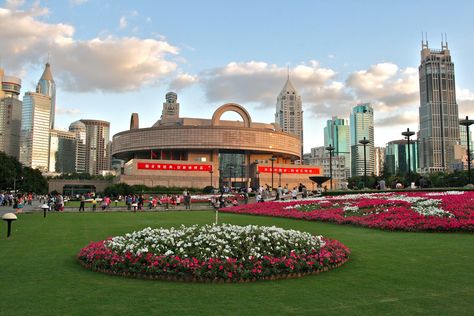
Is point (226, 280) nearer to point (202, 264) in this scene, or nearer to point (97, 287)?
point (202, 264)

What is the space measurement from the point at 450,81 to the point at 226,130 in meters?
107

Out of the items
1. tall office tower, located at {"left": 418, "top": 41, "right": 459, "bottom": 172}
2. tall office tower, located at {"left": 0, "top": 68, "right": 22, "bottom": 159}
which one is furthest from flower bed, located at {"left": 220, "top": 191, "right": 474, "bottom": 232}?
tall office tower, located at {"left": 0, "top": 68, "right": 22, "bottom": 159}

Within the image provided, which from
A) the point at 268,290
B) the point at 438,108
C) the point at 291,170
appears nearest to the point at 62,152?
the point at 291,170

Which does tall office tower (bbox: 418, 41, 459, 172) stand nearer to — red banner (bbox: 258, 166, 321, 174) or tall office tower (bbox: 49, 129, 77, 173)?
red banner (bbox: 258, 166, 321, 174)

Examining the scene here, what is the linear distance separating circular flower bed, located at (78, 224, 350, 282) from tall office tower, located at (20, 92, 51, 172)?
151556 millimetres

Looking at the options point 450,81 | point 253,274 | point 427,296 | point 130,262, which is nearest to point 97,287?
point 130,262

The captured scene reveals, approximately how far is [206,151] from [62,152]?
11828 cm

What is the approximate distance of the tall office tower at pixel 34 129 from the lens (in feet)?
477

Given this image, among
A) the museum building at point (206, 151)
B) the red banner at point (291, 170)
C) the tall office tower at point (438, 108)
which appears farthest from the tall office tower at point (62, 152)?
the tall office tower at point (438, 108)

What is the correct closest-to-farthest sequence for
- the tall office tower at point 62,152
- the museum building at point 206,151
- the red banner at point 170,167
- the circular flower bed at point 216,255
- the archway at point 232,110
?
the circular flower bed at point 216,255
the red banner at point 170,167
the museum building at point 206,151
the archway at point 232,110
the tall office tower at point 62,152

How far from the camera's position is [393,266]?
7.10m

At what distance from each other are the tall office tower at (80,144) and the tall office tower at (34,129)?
27431 mm

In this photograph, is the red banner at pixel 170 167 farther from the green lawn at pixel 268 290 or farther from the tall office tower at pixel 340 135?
the tall office tower at pixel 340 135

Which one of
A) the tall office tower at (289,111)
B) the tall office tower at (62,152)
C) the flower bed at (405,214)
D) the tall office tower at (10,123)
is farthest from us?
the tall office tower at (289,111)
